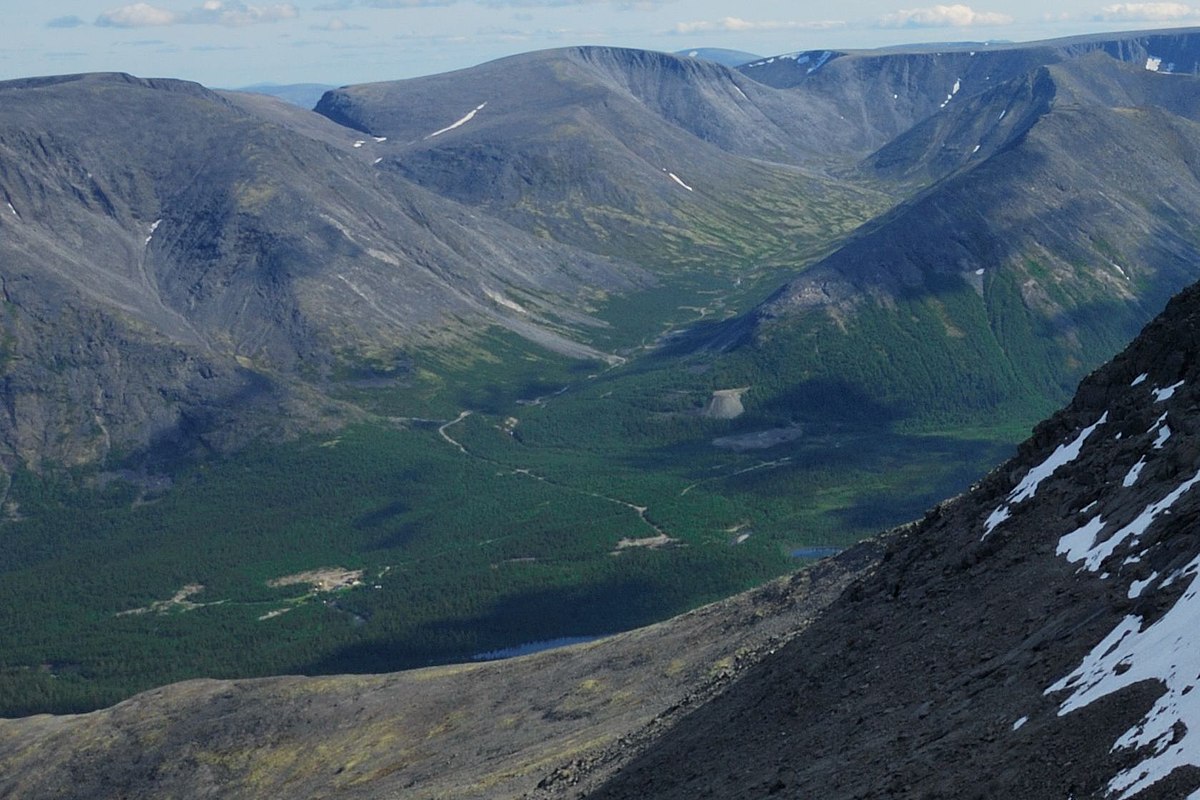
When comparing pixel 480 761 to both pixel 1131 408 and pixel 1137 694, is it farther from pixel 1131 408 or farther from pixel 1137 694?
pixel 1137 694

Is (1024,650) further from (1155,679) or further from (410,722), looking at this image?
(410,722)

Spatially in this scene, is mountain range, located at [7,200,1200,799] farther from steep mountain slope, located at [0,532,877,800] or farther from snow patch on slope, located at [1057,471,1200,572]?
steep mountain slope, located at [0,532,877,800]

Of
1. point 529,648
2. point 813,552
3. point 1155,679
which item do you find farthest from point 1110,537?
point 813,552

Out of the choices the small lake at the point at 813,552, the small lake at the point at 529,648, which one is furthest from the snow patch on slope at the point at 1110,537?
the small lake at the point at 813,552

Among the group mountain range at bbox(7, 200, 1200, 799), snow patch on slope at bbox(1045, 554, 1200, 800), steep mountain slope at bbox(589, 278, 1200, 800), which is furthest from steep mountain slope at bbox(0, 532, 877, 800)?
snow patch on slope at bbox(1045, 554, 1200, 800)

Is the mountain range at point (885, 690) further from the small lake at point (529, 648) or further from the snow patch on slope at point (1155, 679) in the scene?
the small lake at point (529, 648)

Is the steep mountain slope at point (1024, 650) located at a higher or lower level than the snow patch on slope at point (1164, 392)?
lower
